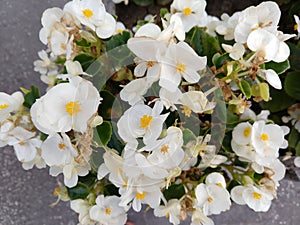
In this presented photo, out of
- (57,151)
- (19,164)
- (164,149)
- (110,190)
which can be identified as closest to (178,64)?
(164,149)

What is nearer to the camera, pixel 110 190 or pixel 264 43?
pixel 264 43

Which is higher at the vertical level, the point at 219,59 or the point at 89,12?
the point at 89,12

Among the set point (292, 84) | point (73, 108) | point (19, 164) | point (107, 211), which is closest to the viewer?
point (73, 108)

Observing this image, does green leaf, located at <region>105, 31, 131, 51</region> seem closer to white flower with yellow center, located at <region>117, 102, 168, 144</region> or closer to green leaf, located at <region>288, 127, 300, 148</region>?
white flower with yellow center, located at <region>117, 102, 168, 144</region>

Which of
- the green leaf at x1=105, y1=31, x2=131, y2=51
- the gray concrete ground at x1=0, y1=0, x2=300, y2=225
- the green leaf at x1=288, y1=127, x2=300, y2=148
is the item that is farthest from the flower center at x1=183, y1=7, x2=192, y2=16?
the gray concrete ground at x1=0, y1=0, x2=300, y2=225

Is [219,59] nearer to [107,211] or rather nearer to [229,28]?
[229,28]

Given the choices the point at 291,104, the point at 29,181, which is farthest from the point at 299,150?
the point at 29,181

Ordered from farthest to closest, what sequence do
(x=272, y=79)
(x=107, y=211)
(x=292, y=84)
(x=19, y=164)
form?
(x=19, y=164), (x=292, y=84), (x=107, y=211), (x=272, y=79)
